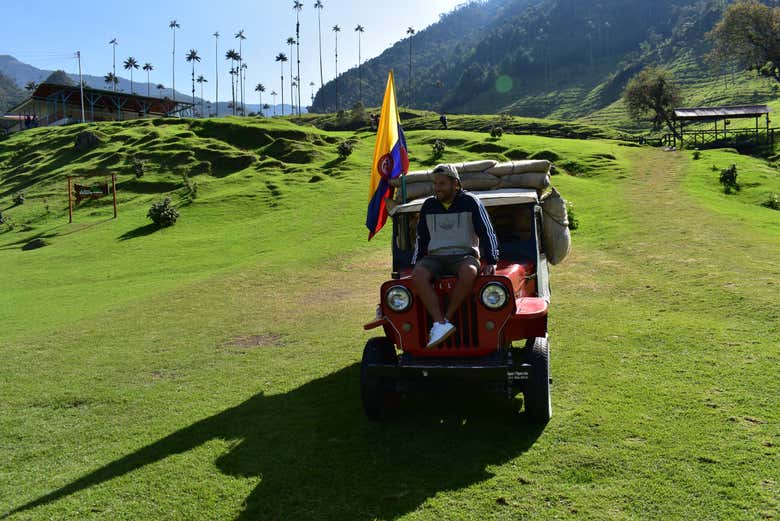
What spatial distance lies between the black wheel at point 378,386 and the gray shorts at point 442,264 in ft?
3.62

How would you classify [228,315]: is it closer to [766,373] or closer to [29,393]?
[29,393]

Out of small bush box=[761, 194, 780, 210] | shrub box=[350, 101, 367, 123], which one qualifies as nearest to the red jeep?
small bush box=[761, 194, 780, 210]

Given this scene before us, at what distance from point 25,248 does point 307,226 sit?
44.9 feet

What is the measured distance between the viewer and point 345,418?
7.04 m

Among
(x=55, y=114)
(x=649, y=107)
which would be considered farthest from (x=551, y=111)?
(x=55, y=114)

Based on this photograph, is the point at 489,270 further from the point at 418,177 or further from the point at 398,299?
the point at 418,177

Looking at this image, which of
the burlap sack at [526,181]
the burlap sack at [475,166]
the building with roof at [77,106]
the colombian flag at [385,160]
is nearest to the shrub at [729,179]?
the burlap sack at [526,181]

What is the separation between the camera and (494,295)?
612 cm

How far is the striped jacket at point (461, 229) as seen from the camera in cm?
666

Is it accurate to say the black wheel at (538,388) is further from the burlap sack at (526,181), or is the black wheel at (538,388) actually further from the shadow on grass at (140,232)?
the shadow on grass at (140,232)

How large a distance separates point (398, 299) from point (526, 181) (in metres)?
4.00

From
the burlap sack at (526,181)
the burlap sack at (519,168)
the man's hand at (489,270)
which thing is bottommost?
the man's hand at (489,270)

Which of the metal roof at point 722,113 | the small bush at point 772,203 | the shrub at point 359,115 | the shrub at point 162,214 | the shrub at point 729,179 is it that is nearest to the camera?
the small bush at point 772,203

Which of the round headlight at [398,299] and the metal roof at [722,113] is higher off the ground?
the metal roof at [722,113]
